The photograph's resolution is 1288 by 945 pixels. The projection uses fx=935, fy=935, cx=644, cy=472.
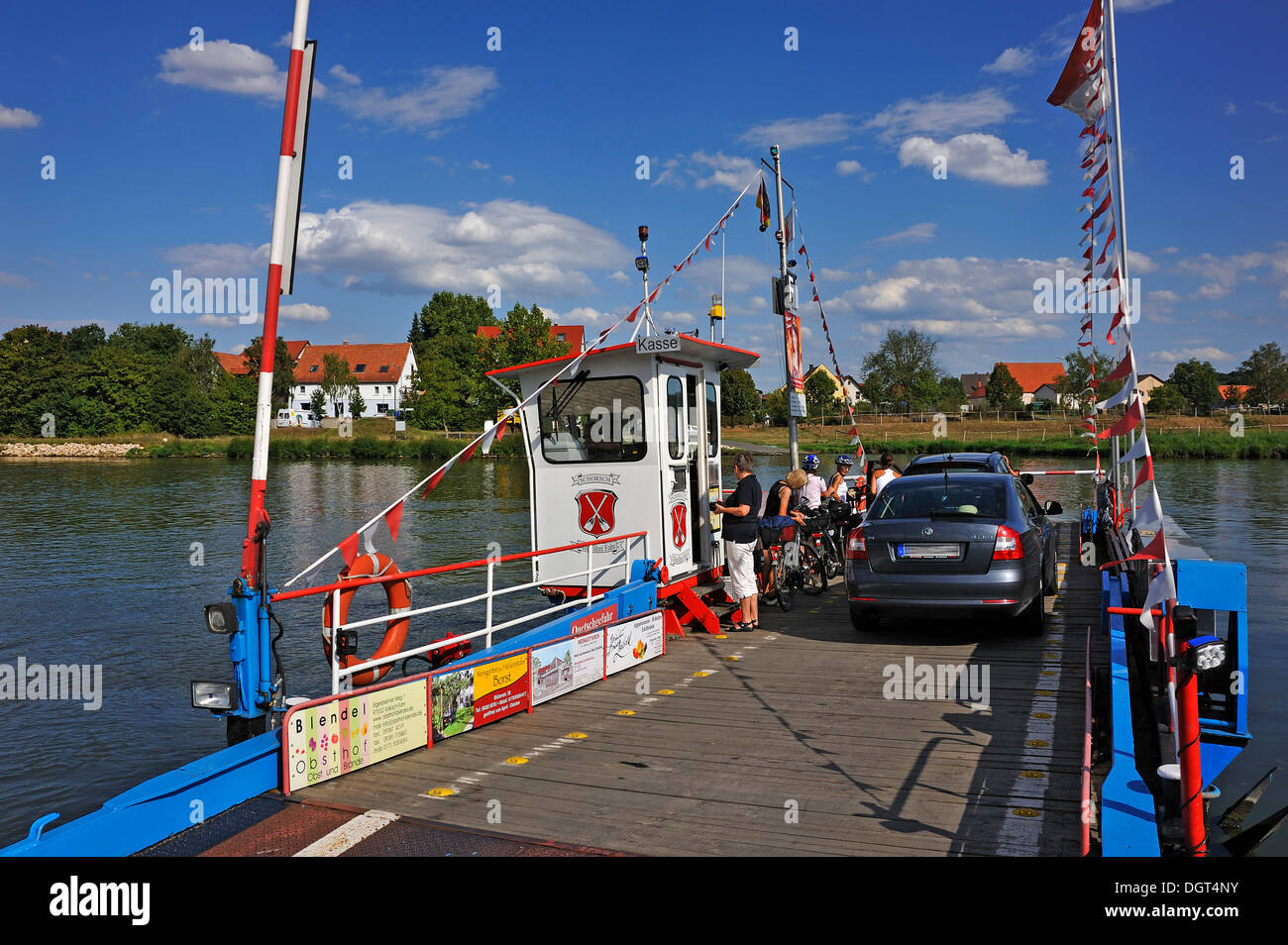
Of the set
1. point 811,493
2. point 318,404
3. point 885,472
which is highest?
point 318,404

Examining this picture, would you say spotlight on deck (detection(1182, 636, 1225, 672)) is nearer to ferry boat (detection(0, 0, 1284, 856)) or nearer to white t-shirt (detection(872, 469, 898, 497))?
ferry boat (detection(0, 0, 1284, 856))

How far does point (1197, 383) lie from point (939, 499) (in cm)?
9555

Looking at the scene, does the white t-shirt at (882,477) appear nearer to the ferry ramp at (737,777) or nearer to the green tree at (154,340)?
the ferry ramp at (737,777)

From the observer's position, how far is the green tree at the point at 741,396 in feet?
283

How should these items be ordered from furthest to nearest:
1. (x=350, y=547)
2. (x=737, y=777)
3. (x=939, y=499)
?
1. (x=939, y=499)
2. (x=350, y=547)
3. (x=737, y=777)

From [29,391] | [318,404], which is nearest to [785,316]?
[29,391]

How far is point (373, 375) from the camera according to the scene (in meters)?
106

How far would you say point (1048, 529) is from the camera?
1096 centimetres

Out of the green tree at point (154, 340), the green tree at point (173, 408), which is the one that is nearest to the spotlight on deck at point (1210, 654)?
the green tree at point (173, 408)

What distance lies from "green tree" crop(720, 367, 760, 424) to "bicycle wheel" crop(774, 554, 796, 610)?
70.3 m

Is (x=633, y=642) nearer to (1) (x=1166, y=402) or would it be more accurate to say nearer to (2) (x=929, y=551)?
(2) (x=929, y=551)

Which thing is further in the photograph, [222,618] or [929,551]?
[929,551]
